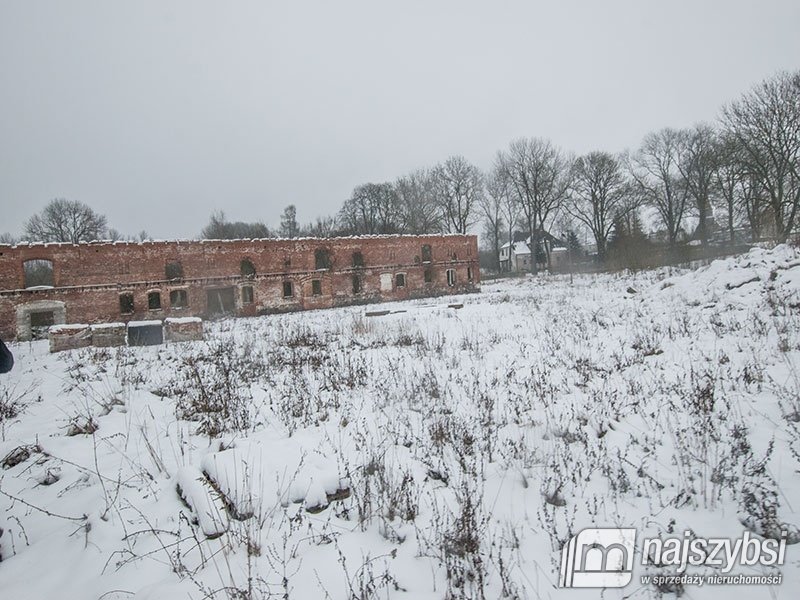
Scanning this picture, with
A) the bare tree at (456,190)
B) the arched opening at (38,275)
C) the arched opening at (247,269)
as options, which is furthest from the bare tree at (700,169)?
the arched opening at (38,275)

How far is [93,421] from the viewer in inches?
190

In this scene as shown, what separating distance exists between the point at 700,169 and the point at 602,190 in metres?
8.78

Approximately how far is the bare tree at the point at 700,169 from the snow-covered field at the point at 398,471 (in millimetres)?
37210

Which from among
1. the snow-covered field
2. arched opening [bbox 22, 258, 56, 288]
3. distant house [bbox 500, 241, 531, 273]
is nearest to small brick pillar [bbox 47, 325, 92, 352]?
the snow-covered field

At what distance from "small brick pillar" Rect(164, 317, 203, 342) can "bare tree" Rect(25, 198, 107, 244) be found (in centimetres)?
3987

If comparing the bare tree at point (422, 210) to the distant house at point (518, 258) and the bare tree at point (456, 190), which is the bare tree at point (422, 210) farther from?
the distant house at point (518, 258)

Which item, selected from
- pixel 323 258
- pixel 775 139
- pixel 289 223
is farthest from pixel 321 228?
pixel 775 139

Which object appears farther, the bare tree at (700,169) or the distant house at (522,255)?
the distant house at (522,255)

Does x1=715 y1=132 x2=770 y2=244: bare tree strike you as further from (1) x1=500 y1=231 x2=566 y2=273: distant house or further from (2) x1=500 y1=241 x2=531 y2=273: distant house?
(2) x1=500 y1=241 x2=531 y2=273: distant house

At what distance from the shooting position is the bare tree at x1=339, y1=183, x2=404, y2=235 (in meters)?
52.3

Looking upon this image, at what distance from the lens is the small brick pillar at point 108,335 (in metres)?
12.0

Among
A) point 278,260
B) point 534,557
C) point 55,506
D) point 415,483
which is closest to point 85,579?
point 55,506

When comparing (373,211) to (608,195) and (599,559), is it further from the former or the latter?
(599,559)

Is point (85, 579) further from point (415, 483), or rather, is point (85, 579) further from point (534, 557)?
point (534, 557)
